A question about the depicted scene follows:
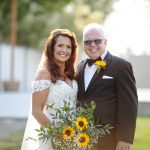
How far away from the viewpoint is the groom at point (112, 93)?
4.90 metres

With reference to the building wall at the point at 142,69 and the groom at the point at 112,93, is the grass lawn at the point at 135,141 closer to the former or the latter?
the groom at the point at 112,93

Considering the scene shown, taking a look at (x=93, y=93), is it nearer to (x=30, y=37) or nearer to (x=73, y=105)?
(x=73, y=105)

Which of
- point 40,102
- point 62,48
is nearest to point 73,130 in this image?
point 40,102

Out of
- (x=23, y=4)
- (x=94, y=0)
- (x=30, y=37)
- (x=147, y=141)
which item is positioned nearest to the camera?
(x=147, y=141)

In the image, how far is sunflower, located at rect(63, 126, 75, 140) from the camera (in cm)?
443

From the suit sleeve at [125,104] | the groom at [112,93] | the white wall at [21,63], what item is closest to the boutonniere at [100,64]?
the groom at [112,93]

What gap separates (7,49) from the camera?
3098 centimetres

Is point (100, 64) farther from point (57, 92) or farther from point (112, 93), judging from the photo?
point (57, 92)

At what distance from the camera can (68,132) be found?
4.45 metres

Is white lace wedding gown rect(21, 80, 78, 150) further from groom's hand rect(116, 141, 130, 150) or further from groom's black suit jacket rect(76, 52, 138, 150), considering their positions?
groom's hand rect(116, 141, 130, 150)

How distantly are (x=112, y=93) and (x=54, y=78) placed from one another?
53cm

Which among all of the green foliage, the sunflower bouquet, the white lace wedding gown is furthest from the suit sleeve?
the green foliage

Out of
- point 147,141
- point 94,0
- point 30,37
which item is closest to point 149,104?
point 147,141

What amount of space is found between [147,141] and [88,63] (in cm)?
578
